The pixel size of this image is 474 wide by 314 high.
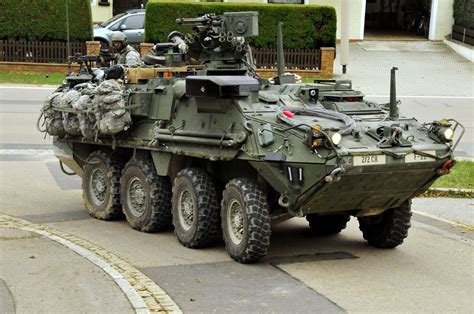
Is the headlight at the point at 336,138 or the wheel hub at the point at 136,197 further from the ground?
the headlight at the point at 336,138

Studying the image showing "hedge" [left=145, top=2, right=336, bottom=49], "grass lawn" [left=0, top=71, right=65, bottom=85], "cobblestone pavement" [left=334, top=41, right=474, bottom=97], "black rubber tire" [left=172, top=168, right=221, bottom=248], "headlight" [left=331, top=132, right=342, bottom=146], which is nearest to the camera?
"headlight" [left=331, top=132, right=342, bottom=146]

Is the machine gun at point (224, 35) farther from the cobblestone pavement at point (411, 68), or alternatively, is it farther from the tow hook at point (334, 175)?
the cobblestone pavement at point (411, 68)

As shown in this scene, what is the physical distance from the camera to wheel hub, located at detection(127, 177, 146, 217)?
11.8 meters

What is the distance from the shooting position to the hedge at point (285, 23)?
30484 mm

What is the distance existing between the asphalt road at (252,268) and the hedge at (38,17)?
17.4 metres

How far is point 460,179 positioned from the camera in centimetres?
1531

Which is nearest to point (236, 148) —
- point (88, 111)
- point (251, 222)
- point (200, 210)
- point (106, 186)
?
point (251, 222)

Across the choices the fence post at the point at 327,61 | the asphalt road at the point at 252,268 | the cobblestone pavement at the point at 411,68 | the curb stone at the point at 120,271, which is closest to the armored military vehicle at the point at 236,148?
the asphalt road at the point at 252,268

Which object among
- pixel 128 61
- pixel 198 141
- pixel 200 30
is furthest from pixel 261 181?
pixel 128 61

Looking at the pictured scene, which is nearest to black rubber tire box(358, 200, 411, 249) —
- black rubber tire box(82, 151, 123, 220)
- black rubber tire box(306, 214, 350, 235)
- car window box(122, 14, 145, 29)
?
black rubber tire box(306, 214, 350, 235)

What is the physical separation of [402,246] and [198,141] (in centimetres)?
290

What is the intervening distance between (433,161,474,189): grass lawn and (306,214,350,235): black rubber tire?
371 cm

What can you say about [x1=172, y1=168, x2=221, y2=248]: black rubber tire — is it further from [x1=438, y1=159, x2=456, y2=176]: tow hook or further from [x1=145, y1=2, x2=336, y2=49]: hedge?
[x1=145, y1=2, x2=336, y2=49]: hedge

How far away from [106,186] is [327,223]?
10.5ft
